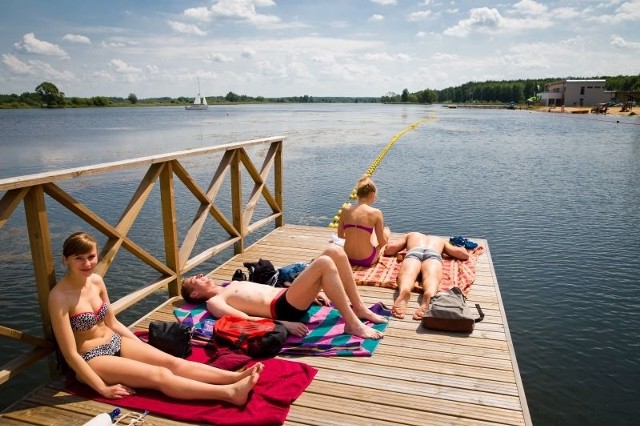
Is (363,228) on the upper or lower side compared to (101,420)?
upper

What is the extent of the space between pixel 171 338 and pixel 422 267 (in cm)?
298

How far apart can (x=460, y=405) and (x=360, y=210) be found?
2896mm

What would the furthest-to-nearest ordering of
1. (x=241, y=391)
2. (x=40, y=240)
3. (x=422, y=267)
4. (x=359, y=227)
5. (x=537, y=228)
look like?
(x=537, y=228) → (x=359, y=227) → (x=422, y=267) → (x=40, y=240) → (x=241, y=391)

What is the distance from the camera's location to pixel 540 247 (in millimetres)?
9859

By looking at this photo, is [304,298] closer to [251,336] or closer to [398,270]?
[251,336]

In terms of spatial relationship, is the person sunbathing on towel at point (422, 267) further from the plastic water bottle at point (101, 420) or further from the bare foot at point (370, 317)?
the plastic water bottle at point (101, 420)

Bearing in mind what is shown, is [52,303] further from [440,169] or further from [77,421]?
[440,169]

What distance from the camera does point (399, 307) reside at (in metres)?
4.73

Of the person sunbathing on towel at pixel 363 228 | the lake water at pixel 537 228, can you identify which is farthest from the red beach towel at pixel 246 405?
the lake water at pixel 537 228

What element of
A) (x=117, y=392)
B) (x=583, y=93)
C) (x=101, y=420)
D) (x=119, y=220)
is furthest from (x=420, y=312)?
(x=583, y=93)

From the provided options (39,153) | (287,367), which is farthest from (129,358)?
(39,153)

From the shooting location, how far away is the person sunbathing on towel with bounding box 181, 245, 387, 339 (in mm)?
4047

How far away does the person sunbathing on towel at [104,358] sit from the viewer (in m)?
3.15

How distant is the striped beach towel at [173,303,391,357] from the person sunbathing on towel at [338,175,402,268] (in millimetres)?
1340
